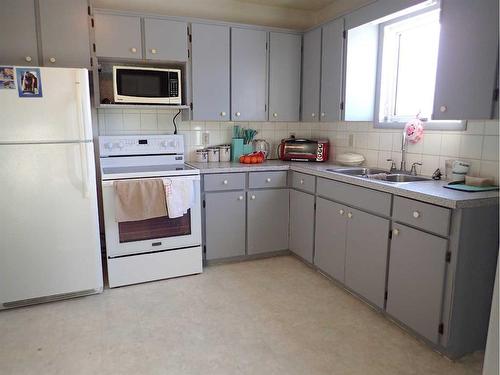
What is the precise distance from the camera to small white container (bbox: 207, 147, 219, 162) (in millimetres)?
3607

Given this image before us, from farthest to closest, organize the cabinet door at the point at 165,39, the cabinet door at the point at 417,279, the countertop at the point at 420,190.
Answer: the cabinet door at the point at 165,39
the cabinet door at the point at 417,279
the countertop at the point at 420,190

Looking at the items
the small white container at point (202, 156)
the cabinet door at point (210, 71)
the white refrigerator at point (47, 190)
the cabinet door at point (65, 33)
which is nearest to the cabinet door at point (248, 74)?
the cabinet door at point (210, 71)

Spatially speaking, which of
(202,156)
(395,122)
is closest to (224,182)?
(202,156)

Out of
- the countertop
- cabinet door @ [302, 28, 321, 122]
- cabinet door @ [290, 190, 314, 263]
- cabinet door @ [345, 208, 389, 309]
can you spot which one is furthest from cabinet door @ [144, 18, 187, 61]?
cabinet door @ [345, 208, 389, 309]

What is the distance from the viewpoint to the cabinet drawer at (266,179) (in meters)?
3.29

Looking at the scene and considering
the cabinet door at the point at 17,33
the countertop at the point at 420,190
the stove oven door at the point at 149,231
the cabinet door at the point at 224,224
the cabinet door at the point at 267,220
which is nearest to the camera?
the countertop at the point at 420,190

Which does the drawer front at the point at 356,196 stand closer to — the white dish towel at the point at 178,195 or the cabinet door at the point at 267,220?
the cabinet door at the point at 267,220

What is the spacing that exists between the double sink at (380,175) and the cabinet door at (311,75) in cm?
69

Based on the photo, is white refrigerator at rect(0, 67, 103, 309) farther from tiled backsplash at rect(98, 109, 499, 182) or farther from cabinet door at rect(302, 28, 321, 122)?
cabinet door at rect(302, 28, 321, 122)

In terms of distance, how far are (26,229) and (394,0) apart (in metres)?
2.96

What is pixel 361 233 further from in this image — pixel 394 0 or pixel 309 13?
pixel 309 13

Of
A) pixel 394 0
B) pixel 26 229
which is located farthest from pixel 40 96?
pixel 394 0

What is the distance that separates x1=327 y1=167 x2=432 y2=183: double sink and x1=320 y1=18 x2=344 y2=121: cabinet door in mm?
485

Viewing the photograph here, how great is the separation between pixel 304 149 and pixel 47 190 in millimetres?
2271
